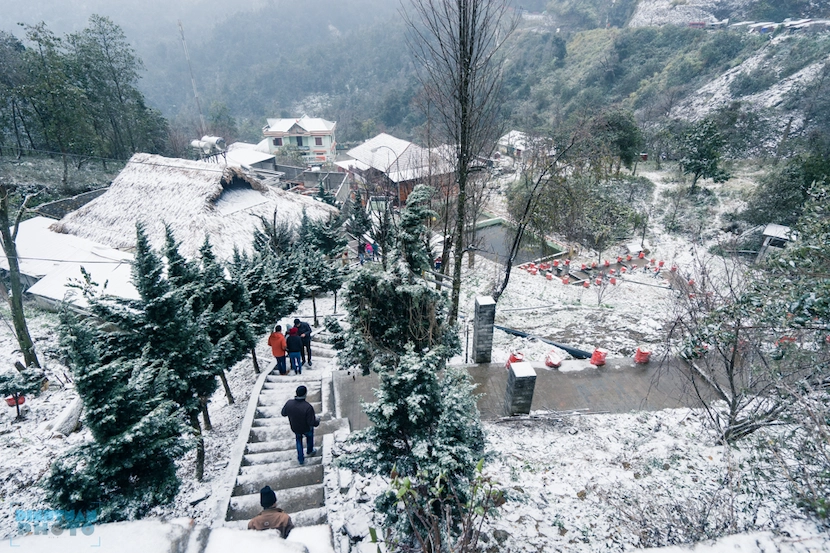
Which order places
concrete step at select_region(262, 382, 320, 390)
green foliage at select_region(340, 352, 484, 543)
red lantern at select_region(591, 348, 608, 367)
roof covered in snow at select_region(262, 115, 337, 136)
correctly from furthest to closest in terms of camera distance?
roof covered in snow at select_region(262, 115, 337, 136) < red lantern at select_region(591, 348, 608, 367) < concrete step at select_region(262, 382, 320, 390) < green foliage at select_region(340, 352, 484, 543)

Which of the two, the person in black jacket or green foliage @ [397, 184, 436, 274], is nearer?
the person in black jacket

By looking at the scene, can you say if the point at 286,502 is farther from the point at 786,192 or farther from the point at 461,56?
the point at 786,192

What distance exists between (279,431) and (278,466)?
0.78 meters

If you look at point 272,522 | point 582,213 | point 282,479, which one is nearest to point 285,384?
point 282,479

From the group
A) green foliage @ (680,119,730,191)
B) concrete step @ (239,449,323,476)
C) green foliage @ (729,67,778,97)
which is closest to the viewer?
concrete step @ (239,449,323,476)

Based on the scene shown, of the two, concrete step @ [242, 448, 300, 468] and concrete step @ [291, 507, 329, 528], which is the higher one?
concrete step @ [291, 507, 329, 528]

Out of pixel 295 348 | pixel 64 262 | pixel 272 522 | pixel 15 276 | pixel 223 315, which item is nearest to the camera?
pixel 272 522

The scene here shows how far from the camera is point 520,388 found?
6156 millimetres

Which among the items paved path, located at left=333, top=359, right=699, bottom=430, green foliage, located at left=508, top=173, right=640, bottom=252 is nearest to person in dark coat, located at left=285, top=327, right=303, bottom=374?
paved path, located at left=333, top=359, right=699, bottom=430

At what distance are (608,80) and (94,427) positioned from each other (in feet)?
175

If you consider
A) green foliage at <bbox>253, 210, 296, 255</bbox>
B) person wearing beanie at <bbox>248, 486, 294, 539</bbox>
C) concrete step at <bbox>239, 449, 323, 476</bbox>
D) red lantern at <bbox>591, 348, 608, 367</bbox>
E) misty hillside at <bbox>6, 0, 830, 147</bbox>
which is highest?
misty hillside at <bbox>6, 0, 830, 147</bbox>

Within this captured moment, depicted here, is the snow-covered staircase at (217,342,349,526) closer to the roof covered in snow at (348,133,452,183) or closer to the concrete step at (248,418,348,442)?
the concrete step at (248,418,348,442)

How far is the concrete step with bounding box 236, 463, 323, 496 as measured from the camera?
500cm

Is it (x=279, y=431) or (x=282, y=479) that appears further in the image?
(x=279, y=431)
